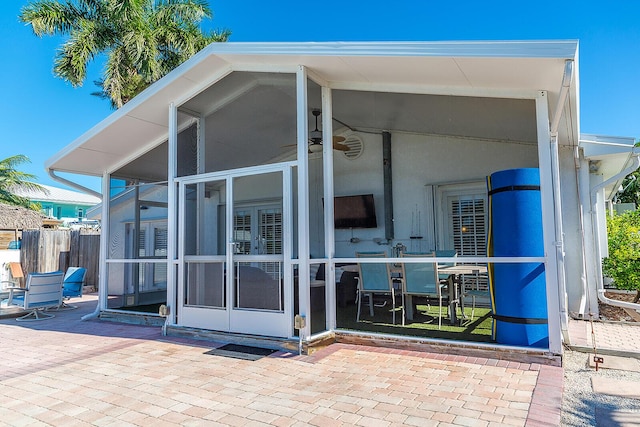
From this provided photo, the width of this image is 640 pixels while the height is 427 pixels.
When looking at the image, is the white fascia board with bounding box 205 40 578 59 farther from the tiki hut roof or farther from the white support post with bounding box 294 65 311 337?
the tiki hut roof

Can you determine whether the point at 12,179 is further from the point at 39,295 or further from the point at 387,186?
the point at 387,186

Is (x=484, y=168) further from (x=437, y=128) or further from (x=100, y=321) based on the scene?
(x=100, y=321)

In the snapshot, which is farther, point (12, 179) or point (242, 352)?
point (12, 179)

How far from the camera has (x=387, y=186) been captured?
26.8 feet

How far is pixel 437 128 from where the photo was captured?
24.0 feet

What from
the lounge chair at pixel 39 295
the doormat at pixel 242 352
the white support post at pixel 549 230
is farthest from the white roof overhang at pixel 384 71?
the doormat at pixel 242 352

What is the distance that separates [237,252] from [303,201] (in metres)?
1.10

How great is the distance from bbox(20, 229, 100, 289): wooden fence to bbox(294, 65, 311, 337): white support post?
10305mm

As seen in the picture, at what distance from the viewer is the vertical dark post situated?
809cm

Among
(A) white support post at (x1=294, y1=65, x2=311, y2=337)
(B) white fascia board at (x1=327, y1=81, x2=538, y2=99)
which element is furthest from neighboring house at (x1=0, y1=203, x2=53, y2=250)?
(B) white fascia board at (x1=327, y1=81, x2=538, y2=99)

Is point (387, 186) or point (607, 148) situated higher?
point (607, 148)

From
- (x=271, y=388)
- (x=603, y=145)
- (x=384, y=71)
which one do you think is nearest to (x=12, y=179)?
(x=384, y=71)

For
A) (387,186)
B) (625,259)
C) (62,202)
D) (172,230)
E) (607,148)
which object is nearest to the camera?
(172,230)

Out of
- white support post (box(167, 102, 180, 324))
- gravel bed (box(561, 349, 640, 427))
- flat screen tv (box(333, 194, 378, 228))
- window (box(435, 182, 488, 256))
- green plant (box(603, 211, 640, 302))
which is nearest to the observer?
gravel bed (box(561, 349, 640, 427))
